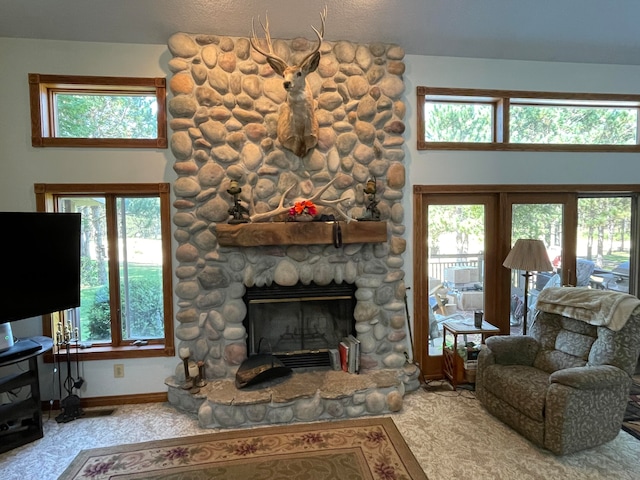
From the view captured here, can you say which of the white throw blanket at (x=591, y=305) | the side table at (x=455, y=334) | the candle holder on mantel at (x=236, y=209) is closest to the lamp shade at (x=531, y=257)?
the white throw blanket at (x=591, y=305)

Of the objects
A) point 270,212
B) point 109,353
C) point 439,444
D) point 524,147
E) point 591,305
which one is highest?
point 524,147

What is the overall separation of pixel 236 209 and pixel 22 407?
2.20m

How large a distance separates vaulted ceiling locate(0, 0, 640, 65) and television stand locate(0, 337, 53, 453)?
252 cm

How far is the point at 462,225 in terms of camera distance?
11.9ft

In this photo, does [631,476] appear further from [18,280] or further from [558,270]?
[18,280]

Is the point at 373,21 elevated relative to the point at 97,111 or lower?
elevated

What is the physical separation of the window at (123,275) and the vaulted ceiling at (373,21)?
4.47ft

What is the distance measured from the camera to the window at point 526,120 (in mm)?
3486

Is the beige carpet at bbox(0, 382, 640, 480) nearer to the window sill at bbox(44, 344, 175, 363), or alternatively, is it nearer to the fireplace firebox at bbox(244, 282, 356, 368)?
the window sill at bbox(44, 344, 175, 363)

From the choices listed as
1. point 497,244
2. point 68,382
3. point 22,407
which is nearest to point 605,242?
point 497,244

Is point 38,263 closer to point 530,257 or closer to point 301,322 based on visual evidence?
point 301,322

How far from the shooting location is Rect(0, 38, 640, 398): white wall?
117 inches

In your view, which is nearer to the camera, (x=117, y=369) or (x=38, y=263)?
(x=38, y=263)

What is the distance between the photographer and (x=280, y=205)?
9.98 ft
